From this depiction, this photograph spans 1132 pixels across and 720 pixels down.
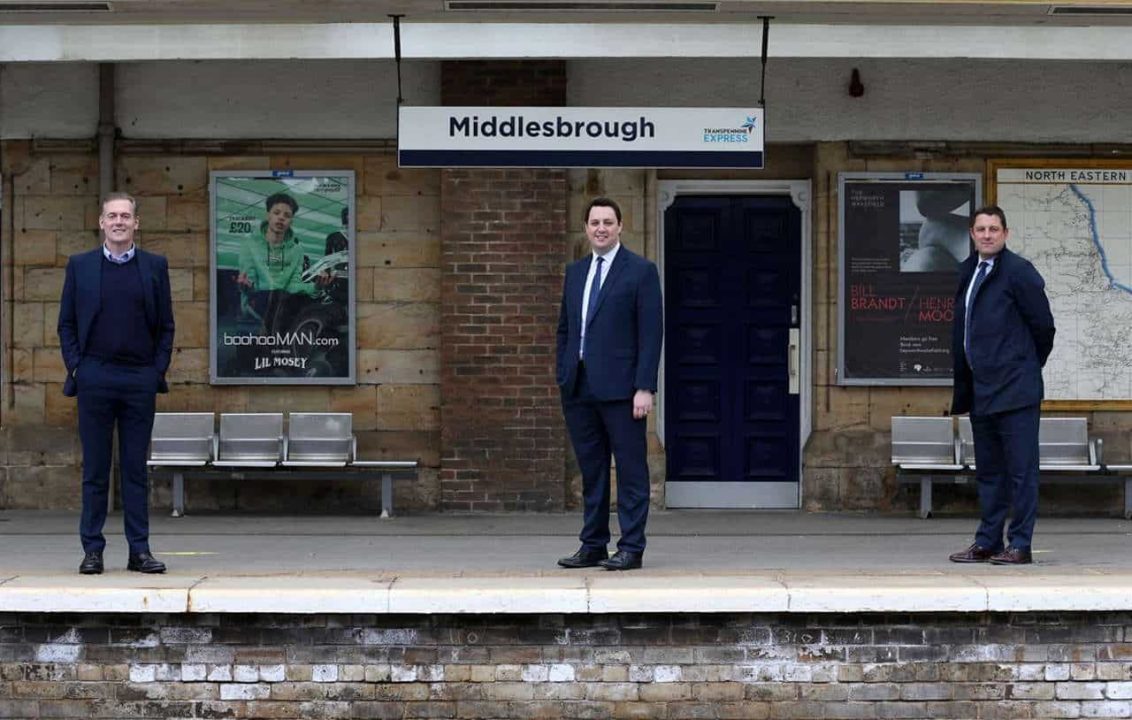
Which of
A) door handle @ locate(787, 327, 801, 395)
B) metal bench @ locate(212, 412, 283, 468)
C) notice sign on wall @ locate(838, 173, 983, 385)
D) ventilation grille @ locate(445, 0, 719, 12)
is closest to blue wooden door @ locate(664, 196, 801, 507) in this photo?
door handle @ locate(787, 327, 801, 395)

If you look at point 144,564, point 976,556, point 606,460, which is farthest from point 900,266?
point 144,564

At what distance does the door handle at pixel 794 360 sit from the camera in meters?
12.8

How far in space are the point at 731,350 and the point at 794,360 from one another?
1.54 feet

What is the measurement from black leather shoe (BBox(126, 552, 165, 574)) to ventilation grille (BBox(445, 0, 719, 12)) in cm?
364

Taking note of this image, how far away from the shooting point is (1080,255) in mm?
12609

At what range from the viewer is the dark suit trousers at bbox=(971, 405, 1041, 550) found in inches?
356

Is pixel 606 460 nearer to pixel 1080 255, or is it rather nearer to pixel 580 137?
pixel 580 137

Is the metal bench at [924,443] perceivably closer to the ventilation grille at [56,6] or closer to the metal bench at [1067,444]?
the metal bench at [1067,444]

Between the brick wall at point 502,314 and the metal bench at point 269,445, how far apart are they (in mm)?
560

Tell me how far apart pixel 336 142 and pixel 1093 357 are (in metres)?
5.66

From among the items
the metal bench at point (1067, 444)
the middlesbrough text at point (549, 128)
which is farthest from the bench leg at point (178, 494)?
the metal bench at point (1067, 444)

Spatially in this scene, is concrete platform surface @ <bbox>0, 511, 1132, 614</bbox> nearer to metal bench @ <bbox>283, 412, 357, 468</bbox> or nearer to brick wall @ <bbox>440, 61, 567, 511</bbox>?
brick wall @ <bbox>440, 61, 567, 511</bbox>

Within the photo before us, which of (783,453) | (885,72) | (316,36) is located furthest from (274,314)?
(885,72)

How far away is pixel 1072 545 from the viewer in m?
10.2
